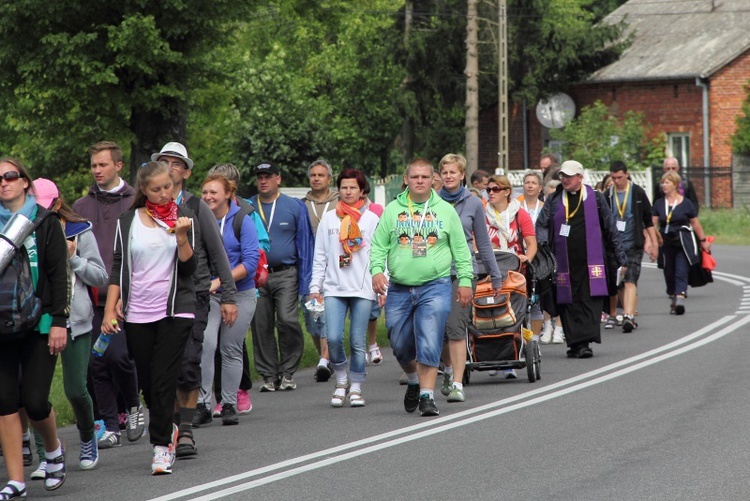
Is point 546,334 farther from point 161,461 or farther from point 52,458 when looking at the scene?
point 52,458

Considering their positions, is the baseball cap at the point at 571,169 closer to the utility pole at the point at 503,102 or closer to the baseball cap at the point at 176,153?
the baseball cap at the point at 176,153

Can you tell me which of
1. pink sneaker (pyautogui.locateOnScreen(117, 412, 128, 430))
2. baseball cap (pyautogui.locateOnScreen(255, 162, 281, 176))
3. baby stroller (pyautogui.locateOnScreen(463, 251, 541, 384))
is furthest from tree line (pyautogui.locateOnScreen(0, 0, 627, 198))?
pink sneaker (pyautogui.locateOnScreen(117, 412, 128, 430))

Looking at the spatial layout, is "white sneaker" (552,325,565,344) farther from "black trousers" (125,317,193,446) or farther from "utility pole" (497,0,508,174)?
"utility pole" (497,0,508,174)

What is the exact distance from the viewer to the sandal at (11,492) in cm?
772

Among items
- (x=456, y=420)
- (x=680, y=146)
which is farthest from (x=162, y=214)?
(x=680, y=146)

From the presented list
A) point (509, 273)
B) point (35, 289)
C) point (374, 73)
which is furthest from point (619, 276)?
point (374, 73)

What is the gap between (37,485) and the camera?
A: 850cm

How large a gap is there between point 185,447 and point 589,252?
6.85 m

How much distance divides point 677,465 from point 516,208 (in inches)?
229

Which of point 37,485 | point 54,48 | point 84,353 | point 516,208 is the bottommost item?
point 37,485

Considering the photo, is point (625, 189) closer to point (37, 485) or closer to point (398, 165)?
point (37, 485)

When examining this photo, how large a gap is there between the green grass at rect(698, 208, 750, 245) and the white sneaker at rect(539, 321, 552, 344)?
78.6 ft

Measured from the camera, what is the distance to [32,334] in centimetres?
799

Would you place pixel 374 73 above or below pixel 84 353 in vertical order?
above
